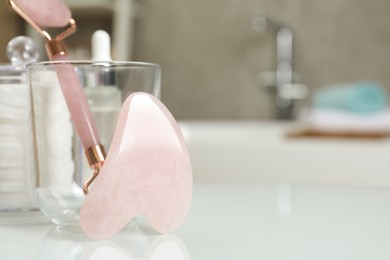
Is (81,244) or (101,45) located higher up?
(101,45)

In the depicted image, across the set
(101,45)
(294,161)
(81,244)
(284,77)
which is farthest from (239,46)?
(81,244)

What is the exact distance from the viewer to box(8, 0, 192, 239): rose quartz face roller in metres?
0.37

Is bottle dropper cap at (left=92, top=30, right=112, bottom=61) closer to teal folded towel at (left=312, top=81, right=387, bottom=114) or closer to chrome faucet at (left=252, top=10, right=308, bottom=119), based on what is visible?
teal folded towel at (left=312, top=81, right=387, bottom=114)

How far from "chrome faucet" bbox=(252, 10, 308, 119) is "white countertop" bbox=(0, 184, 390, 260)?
118 cm

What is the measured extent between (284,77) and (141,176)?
136 centimetres

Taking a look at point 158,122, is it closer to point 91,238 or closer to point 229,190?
point 91,238

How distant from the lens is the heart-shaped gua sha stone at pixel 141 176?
1.20ft

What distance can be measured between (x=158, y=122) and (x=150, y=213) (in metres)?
0.05

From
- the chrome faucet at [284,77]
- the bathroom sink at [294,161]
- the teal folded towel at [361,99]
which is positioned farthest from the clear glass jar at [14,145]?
the chrome faucet at [284,77]

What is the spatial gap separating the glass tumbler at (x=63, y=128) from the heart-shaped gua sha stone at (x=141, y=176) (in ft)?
0.10

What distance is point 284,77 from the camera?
1698 mm

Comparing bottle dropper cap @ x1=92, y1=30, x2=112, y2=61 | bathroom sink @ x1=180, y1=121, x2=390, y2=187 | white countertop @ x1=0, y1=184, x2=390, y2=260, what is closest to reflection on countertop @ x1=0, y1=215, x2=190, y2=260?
white countertop @ x1=0, y1=184, x2=390, y2=260

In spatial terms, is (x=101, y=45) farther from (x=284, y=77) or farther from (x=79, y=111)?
(x=284, y=77)

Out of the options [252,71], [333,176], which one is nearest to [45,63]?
[333,176]
